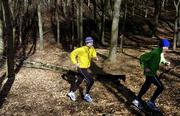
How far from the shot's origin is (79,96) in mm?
11852

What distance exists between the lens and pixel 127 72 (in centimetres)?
1442

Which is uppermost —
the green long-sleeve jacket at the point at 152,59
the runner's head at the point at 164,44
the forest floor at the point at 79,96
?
the runner's head at the point at 164,44

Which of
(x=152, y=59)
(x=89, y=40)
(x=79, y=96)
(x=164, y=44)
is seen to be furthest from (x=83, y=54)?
(x=164, y=44)

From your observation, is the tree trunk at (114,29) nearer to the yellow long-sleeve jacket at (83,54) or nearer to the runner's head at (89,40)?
the yellow long-sleeve jacket at (83,54)

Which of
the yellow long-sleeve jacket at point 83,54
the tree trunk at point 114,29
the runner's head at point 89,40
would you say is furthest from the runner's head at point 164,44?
the tree trunk at point 114,29

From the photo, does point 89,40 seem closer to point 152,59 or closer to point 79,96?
point 152,59

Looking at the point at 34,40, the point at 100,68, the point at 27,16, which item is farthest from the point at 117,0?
the point at 27,16

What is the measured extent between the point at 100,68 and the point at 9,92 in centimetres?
468

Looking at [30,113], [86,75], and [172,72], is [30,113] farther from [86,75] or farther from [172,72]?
[172,72]

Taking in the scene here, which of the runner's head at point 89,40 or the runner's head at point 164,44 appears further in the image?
the runner's head at point 89,40

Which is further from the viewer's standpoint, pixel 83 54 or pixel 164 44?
pixel 83 54

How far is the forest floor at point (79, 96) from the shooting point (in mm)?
10668

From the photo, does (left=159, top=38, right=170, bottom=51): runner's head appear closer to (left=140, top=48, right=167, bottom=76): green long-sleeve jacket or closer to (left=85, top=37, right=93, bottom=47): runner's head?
(left=140, top=48, right=167, bottom=76): green long-sleeve jacket

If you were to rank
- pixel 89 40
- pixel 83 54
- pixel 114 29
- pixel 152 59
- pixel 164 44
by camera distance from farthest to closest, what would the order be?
1. pixel 114 29
2. pixel 83 54
3. pixel 89 40
4. pixel 152 59
5. pixel 164 44
